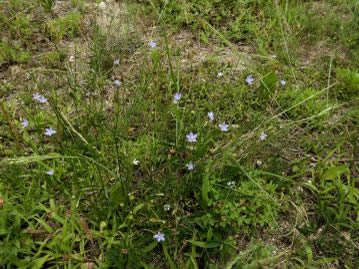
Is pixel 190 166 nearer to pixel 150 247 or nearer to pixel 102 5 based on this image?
pixel 150 247

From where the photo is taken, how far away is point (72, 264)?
1.73 metres

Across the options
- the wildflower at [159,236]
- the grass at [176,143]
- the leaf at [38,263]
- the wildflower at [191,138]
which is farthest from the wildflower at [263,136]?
the leaf at [38,263]

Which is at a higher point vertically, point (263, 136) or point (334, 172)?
point (263, 136)

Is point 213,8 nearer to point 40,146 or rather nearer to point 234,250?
point 40,146

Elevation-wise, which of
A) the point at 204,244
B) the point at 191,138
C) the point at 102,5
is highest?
the point at 102,5

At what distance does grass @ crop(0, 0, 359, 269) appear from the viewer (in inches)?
71.1

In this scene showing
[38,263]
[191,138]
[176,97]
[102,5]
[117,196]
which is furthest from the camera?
[102,5]

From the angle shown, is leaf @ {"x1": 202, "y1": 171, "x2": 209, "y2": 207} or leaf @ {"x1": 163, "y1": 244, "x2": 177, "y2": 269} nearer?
leaf @ {"x1": 163, "y1": 244, "x2": 177, "y2": 269}

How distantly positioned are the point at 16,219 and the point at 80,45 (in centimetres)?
147

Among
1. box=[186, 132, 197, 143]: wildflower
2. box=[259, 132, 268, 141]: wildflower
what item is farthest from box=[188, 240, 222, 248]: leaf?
box=[259, 132, 268, 141]: wildflower

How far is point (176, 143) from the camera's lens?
1986 millimetres

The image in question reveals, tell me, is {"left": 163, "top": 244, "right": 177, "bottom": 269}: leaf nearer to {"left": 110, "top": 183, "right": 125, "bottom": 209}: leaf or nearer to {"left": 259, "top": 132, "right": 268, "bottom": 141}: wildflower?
{"left": 110, "top": 183, "right": 125, "bottom": 209}: leaf

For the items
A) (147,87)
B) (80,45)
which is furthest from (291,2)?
(80,45)

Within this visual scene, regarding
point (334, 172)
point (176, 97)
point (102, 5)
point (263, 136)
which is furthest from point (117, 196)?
point (102, 5)
